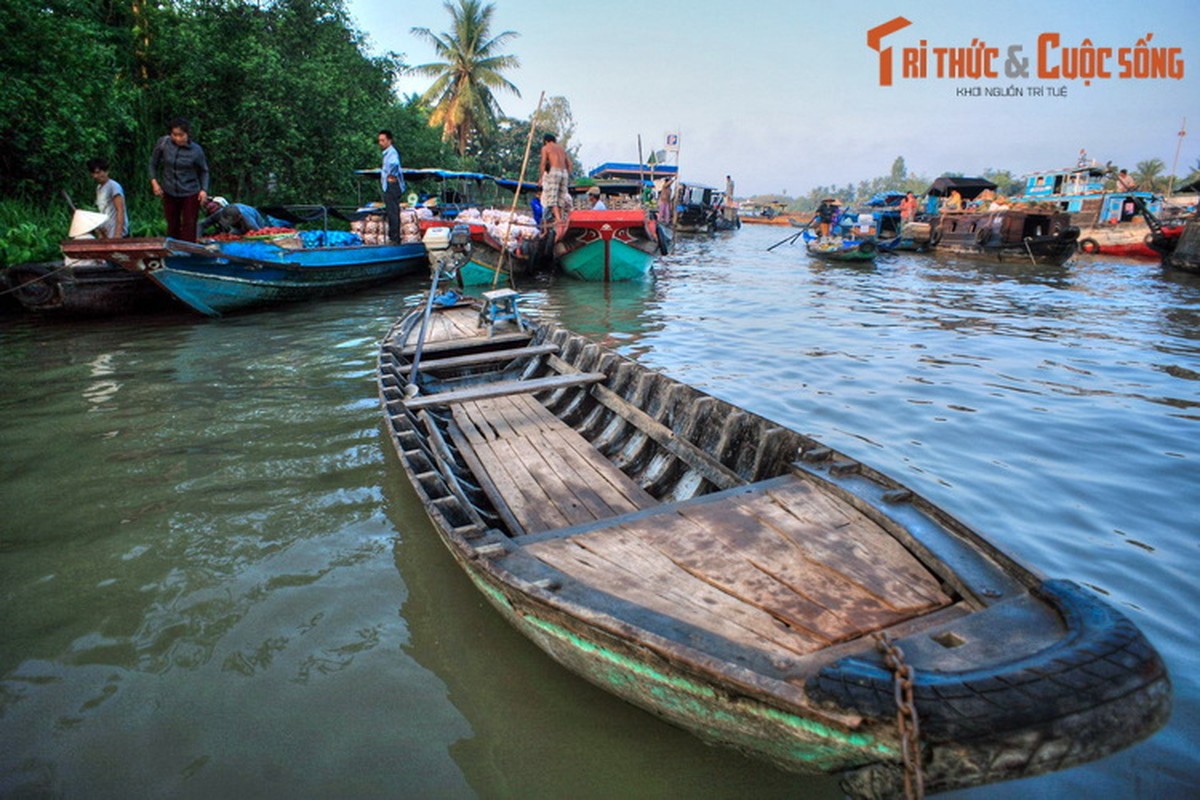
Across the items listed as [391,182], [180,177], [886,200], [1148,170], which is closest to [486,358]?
[180,177]

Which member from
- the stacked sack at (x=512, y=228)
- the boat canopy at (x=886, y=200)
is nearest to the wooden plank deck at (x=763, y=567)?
the stacked sack at (x=512, y=228)

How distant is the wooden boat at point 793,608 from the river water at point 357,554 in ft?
1.48

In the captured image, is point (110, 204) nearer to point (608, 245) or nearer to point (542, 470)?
point (608, 245)

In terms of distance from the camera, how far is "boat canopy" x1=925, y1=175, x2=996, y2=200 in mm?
31531

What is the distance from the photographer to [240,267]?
9.52 meters

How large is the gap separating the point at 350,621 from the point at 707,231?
112 feet

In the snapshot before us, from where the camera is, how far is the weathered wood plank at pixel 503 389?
172 inches

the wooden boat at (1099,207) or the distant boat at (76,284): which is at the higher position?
the wooden boat at (1099,207)

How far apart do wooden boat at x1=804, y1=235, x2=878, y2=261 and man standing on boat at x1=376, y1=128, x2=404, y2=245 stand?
13346 mm

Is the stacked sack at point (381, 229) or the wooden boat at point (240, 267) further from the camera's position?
the stacked sack at point (381, 229)

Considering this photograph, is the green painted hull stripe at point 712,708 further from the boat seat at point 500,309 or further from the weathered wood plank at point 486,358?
the boat seat at point 500,309

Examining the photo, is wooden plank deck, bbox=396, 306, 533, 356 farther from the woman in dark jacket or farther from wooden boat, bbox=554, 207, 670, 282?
wooden boat, bbox=554, 207, 670, 282

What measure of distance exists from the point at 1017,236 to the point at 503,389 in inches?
871

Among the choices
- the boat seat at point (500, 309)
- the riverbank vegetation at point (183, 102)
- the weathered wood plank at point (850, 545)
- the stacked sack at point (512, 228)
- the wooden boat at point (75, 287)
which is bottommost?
the weathered wood plank at point (850, 545)
